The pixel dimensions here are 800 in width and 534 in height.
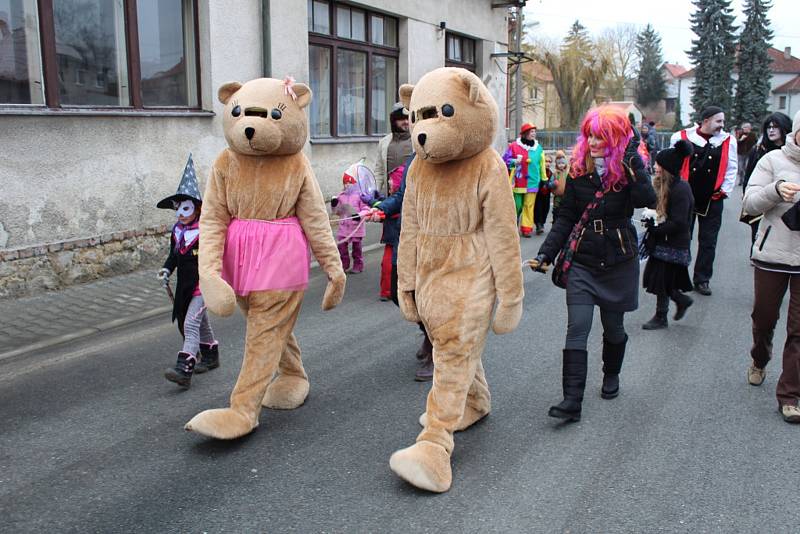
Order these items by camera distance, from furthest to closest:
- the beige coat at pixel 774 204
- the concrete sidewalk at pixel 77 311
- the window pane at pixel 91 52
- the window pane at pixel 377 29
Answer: the window pane at pixel 377 29, the window pane at pixel 91 52, the concrete sidewalk at pixel 77 311, the beige coat at pixel 774 204

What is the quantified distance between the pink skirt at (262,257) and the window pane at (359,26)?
1060 cm

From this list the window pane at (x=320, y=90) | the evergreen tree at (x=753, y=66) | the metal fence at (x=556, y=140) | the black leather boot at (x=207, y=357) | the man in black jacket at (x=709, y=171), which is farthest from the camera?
the evergreen tree at (x=753, y=66)

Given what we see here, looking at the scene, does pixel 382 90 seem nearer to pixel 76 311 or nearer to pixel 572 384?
pixel 76 311

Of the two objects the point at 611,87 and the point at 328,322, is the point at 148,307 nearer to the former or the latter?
the point at 328,322

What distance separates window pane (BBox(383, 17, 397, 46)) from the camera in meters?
15.2

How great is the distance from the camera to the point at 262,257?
429 cm

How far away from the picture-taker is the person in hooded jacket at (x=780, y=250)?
4.60 metres

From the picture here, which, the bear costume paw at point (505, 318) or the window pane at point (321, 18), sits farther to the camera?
the window pane at point (321, 18)

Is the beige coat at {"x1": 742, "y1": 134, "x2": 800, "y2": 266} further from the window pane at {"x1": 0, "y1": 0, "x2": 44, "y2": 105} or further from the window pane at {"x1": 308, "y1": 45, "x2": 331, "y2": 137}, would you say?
the window pane at {"x1": 308, "y1": 45, "x2": 331, "y2": 137}

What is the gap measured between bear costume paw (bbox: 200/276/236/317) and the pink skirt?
159 mm

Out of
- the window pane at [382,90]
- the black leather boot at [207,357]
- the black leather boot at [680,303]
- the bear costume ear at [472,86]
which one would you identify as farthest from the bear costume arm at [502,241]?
the window pane at [382,90]

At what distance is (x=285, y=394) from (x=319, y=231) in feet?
3.59

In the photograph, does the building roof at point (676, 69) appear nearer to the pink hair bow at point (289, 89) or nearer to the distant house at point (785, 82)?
the distant house at point (785, 82)

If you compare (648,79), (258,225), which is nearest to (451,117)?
(258,225)
